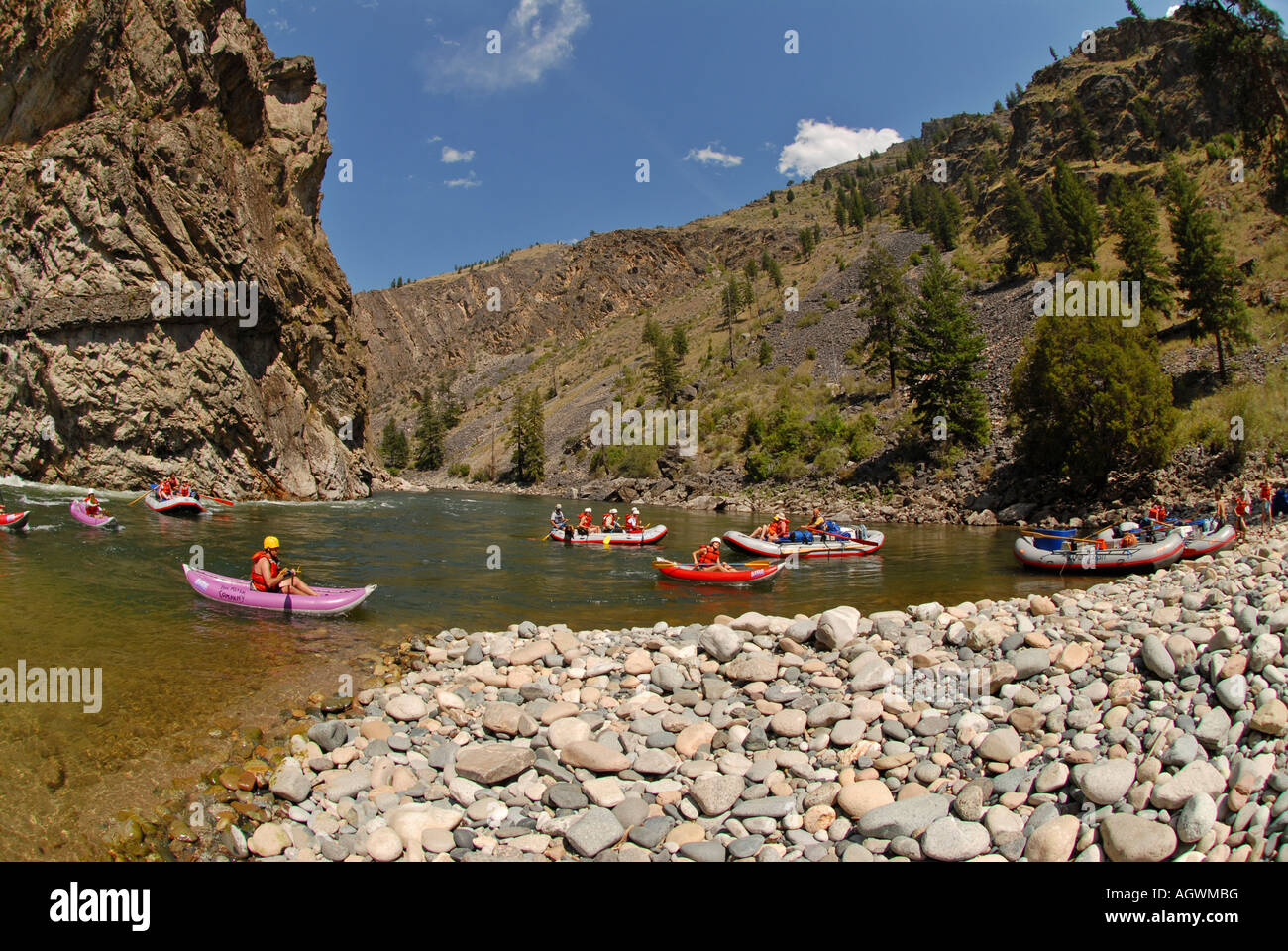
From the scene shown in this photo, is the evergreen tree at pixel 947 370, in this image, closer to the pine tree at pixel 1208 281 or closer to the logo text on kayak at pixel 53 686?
the pine tree at pixel 1208 281

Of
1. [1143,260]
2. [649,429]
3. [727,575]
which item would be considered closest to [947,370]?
[1143,260]

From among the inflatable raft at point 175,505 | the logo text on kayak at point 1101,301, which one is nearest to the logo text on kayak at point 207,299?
the inflatable raft at point 175,505

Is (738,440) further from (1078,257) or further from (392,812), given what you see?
(392,812)

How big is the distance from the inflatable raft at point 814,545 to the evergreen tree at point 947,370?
1947 cm

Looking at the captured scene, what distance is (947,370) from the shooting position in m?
41.7

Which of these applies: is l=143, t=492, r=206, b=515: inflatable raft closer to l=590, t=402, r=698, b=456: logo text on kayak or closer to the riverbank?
the riverbank

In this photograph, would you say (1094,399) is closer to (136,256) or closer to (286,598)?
(286,598)

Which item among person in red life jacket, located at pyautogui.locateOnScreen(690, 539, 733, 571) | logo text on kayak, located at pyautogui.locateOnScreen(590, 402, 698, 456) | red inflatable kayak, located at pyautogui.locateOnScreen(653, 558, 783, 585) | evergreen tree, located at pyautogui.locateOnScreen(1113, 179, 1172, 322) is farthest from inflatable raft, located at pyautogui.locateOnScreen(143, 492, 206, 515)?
evergreen tree, located at pyautogui.locateOnScreen(1113, 179, 1172, 322)

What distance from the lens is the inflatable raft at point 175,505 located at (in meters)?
28.5

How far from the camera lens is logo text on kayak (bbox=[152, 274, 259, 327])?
34.7 metres

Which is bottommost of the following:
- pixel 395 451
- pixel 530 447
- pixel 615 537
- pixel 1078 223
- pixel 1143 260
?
pixel 615 537

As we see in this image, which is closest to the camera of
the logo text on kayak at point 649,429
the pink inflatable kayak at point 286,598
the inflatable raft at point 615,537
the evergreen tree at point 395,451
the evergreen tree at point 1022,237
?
the pink inflatable kayak at point 286,598

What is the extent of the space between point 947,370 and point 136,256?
46.4 meters
